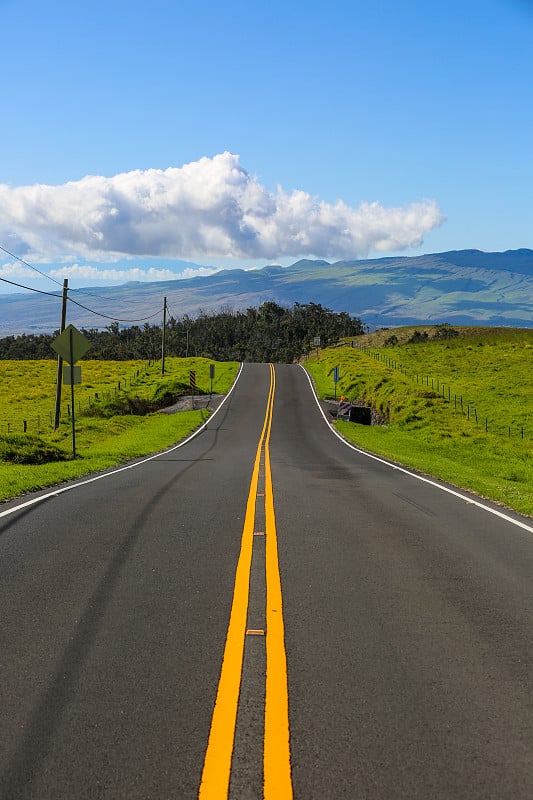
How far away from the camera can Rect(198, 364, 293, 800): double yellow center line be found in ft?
10.6

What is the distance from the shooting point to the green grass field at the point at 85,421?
18266 mm

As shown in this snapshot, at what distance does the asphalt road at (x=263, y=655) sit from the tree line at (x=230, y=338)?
134273 mm

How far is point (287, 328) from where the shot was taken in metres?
168

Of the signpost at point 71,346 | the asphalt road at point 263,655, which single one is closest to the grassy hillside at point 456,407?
the asphalt road at point 263,655

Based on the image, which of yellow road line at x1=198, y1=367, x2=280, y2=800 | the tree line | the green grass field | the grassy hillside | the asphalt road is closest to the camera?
yellow road line at x1=198, y1=367, x2=280, y2=800

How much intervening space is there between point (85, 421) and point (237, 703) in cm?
3751

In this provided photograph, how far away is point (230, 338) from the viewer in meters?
173

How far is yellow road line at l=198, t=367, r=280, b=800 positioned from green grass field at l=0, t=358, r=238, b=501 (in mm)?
7290

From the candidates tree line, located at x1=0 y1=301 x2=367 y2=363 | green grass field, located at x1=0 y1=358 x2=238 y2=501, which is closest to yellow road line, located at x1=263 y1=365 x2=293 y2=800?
green grass field, located at x1=0 y1=358 x2=238 y2=501

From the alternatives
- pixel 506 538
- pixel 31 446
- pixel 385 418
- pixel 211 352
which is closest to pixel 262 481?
pixel 506 538

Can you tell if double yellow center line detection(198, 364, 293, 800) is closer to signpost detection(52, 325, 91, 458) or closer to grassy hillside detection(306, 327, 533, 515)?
grassy hillside detection(306, 327, 533, 515)

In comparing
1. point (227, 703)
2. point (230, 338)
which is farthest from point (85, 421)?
point (230, 338)

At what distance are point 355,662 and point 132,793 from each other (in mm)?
1975

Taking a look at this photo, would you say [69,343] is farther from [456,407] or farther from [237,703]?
[456,407]
